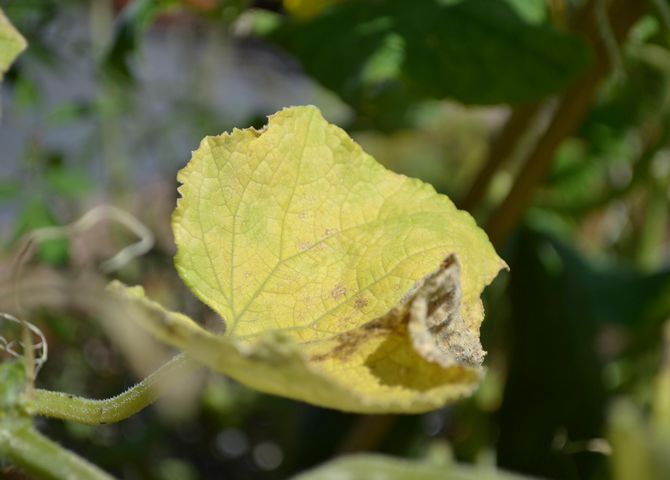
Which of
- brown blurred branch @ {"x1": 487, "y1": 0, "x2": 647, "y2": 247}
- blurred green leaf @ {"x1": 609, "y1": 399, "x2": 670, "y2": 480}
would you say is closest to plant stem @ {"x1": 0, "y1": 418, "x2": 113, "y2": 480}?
blurred green leaf @ {"x1": 609, "y1": 399, "x2": 670, "y2": 480}

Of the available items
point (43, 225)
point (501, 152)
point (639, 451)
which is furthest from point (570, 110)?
point (639, 451)

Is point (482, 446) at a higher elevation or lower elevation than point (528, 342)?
lower

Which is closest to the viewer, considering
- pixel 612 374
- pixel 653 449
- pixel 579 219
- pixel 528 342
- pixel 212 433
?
pixel 653 449

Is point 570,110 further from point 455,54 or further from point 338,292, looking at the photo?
point 338,292

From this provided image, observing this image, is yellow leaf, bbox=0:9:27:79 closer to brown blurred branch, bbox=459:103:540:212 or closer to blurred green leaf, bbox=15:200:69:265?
blurred green leaf, bbox=15:200:69:265

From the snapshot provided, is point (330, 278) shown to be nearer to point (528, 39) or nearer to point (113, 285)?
point (113, 285)

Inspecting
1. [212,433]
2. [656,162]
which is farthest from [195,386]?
[656,162]

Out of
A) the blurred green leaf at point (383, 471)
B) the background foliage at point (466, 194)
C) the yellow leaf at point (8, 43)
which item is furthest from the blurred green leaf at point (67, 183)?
the blurred green leaf at point (383, 471)
